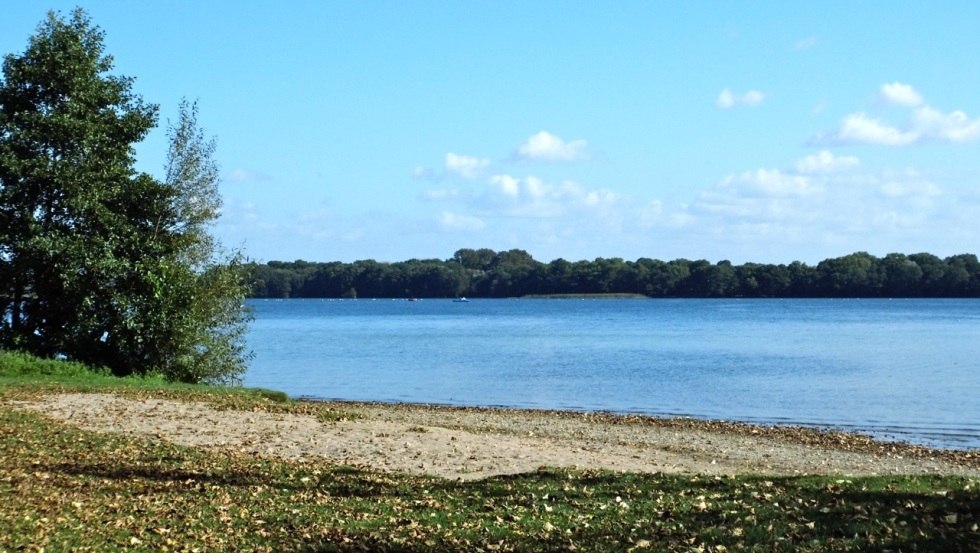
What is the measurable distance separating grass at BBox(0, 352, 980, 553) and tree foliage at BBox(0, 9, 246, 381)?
17.9 metres

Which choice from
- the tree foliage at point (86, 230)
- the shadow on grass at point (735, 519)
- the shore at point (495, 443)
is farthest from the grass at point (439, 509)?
the tree foliage at point (86, 230)

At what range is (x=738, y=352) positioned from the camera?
71.6 m

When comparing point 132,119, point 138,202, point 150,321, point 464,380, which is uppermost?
point 132,119

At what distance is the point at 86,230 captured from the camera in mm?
34656

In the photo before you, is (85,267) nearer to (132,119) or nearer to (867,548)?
(132,119)

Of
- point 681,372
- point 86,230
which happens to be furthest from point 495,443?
point 681,372

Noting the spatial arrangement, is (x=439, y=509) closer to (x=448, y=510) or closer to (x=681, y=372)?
(x=448, y=510)

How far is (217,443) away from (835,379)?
38028mm

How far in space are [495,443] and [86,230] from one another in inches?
745

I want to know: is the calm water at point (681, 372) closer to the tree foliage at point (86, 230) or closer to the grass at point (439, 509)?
the tree foliage at point (86, 230)

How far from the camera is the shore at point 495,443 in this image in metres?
19.6

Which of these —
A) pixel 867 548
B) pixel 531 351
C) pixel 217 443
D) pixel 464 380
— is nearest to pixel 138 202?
pixel 217 443

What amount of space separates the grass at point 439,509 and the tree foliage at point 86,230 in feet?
58.8

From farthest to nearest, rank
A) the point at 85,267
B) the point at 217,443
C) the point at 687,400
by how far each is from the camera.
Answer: the point at 687,400, the point at 85,267, the point at 217,443
